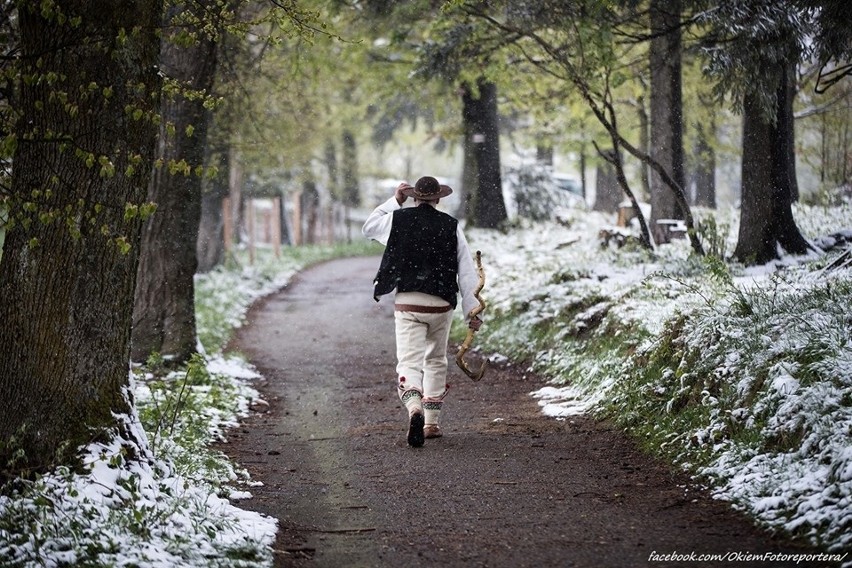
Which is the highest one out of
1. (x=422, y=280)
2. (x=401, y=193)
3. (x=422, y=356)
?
(x=401, y=193)

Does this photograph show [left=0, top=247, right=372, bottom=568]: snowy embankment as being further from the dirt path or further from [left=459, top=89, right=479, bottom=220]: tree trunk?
[left=459, top=89, right=479, bottom=220]: tree trunk

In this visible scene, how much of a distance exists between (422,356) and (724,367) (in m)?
2.61

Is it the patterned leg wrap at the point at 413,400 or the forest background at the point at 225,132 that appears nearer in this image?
the forest background at the point at 225,132

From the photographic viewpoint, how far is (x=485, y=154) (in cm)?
2136

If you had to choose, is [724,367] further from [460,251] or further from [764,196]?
[764,196]

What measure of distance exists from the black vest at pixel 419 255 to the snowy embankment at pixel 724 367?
6.60ft

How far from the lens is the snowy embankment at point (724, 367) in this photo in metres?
5.39

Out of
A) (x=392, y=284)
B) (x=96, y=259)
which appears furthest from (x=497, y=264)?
(x=96, y=259)

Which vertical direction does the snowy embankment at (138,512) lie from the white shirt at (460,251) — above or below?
below

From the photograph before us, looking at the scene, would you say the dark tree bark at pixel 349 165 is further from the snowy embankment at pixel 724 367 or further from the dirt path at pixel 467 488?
the dirt path at pixel 467 488

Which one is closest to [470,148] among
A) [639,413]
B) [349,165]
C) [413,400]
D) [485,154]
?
[485,154]

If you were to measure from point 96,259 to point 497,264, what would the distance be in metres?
11.9

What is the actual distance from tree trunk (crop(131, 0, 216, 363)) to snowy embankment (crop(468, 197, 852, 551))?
441 cm

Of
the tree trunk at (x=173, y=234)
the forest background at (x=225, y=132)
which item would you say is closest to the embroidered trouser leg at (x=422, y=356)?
the forest background at (x=225, y=132)
